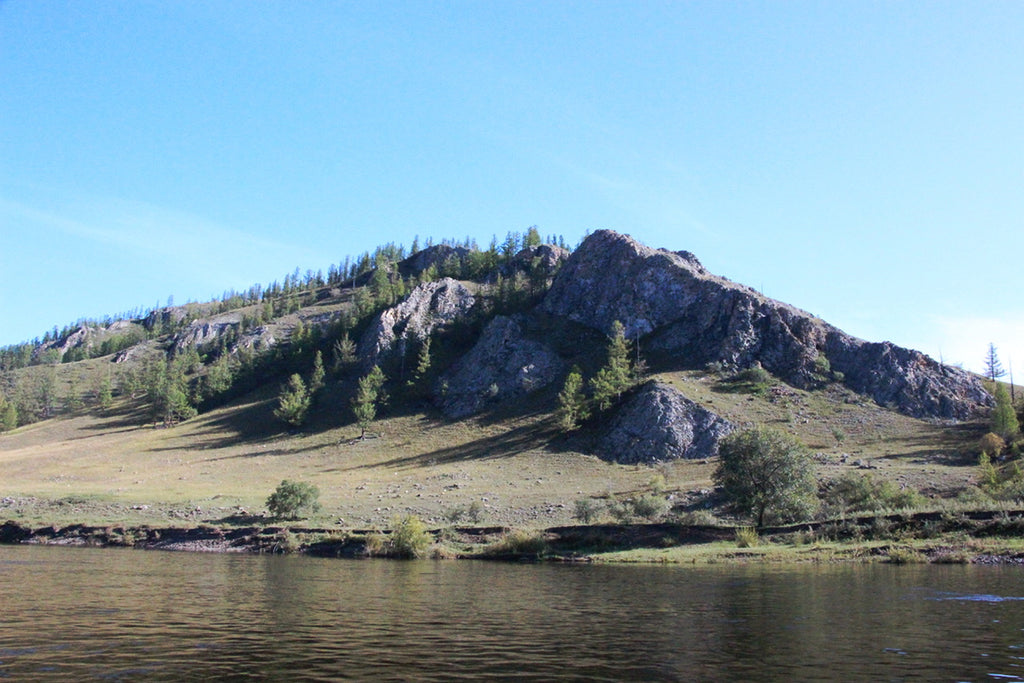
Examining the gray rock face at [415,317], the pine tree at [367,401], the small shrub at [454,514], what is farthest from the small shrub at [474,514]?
the gray rock face at [415,317]

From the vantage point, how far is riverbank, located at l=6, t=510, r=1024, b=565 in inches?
1933

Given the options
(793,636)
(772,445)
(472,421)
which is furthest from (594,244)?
(793,636)

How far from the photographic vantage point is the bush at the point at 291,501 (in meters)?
69.8

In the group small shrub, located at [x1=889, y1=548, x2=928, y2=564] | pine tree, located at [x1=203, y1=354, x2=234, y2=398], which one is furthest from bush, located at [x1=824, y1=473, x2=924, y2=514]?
pine tree, located at [x1=203, y1=354, x2=234, y2=398]

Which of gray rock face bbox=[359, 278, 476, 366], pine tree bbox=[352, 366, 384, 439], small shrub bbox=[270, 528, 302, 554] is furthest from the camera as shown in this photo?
gray rock face bbox=[359, 278, 476, 366]

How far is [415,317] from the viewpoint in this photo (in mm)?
179875

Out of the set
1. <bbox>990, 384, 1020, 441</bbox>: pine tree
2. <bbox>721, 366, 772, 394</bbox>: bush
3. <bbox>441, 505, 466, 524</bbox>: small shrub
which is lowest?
<bbox>441, 505, 466, 524</bbox>: small shrub

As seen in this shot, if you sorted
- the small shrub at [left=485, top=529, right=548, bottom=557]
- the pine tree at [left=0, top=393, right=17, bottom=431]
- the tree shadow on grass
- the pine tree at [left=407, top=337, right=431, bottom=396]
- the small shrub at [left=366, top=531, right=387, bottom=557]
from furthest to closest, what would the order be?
the pine tree at [left=0, top=393, right=17, bottom=431]
the pine tree at [left=407, top=337, right=431, bottom=396]
the tree shadow on grass
the small shrub at [left=366, top=531, right=387, bottom=557]
the small shrub at [left=485, top=529, right=548, bottom=557]

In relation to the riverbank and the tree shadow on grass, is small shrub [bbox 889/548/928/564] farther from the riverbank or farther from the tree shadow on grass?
the tree shadow on grass

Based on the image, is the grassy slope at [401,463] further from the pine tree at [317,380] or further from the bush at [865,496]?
the bush at [865,496]

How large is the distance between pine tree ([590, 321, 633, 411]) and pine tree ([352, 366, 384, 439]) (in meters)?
43.9

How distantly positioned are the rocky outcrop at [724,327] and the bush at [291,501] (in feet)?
281

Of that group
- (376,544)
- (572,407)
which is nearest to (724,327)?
(572,407)

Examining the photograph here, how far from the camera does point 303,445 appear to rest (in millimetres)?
131250
